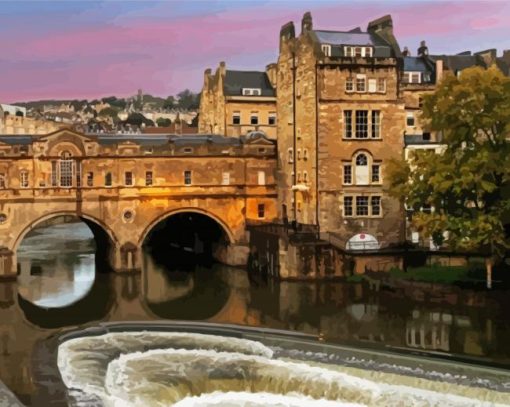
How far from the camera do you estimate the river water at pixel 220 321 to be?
27.6 meters

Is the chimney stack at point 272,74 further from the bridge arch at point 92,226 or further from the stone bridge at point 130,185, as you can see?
the bridge arch at point 92,226

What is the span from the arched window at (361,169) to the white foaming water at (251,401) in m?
28.8

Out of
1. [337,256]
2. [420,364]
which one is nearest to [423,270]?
[337,256]

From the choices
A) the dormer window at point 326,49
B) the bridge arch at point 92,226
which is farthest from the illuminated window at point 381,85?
the bridge arch at point 92,226

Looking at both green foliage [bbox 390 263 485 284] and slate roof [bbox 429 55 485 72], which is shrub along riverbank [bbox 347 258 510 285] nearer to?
green foliage [bbox 390 263 485 284]

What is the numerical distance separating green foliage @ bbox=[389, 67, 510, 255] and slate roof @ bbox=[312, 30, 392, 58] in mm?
12521

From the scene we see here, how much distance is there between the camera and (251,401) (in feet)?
87.0

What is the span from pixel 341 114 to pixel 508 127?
1434 cm

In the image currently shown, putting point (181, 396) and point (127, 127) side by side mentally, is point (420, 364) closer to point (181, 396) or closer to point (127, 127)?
point (181, 396)

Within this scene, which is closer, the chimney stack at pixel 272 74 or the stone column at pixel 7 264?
the stone column at pixel 7 264

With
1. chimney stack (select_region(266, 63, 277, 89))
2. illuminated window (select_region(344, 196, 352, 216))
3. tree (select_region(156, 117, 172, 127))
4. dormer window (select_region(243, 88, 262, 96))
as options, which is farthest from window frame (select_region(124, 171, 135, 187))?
tree (select_region(156, 117, 172, 127))

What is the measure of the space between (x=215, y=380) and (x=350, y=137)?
29.1 meters

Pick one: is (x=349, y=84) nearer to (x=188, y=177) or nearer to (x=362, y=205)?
(x=362, y=205)

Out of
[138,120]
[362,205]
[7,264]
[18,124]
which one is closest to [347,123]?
[362,205]
